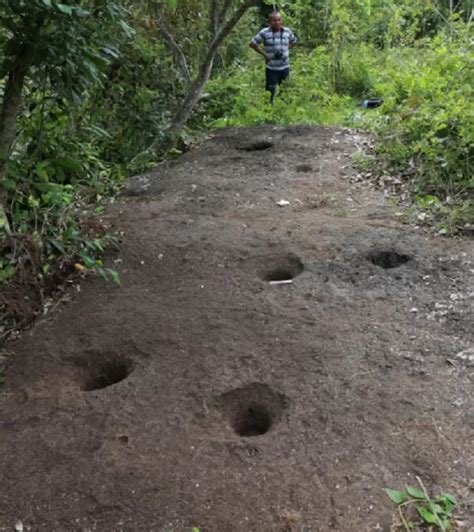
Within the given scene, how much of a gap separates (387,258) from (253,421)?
1808 mm

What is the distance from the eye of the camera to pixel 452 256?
4.11 metres

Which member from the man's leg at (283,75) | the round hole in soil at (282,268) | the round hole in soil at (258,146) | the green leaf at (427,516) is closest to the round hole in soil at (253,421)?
the green leaf at (427,516)

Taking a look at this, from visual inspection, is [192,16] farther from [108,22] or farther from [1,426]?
[1,426]

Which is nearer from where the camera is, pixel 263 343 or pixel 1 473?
pixel 1 473

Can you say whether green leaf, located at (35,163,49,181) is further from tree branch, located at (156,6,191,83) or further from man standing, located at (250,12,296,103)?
man standing, located at (250,12,296,103)

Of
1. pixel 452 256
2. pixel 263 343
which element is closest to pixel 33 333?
pixel 263 343

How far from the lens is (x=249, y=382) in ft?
10.0

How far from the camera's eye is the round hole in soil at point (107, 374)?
3.30 m

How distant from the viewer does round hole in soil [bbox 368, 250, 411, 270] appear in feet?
13.8

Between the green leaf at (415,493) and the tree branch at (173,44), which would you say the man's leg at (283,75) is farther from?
the green leaf at (415,493)

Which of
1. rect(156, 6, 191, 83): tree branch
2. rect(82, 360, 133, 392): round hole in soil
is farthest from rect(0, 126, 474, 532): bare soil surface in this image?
rect(156, 6, 191, 83): tree branch

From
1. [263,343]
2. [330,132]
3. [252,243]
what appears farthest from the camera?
[330,132]

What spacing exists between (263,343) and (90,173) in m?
2.99

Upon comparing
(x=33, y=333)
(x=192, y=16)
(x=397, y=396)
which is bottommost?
(x=33, y=333)
